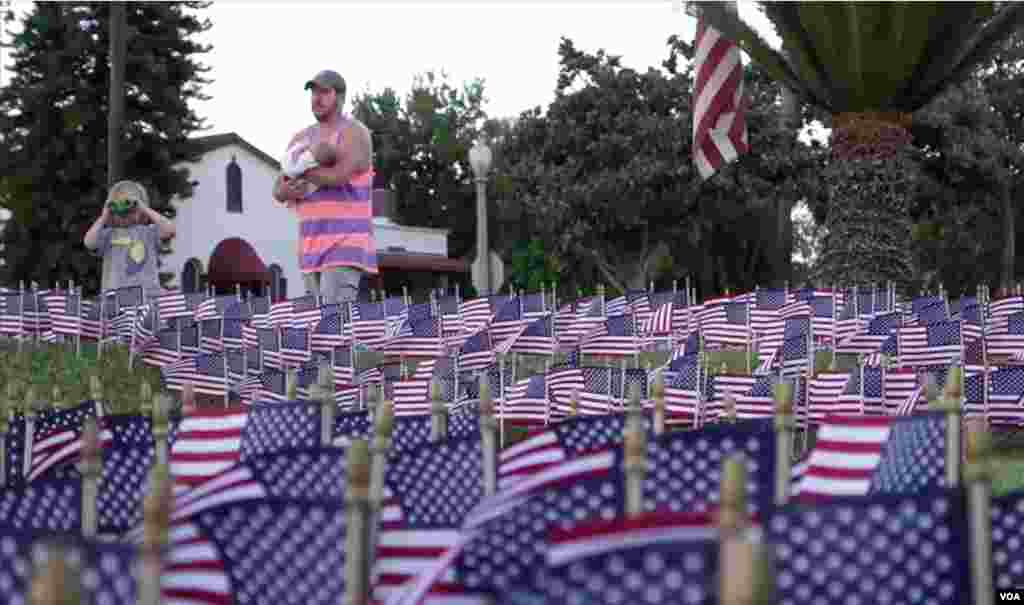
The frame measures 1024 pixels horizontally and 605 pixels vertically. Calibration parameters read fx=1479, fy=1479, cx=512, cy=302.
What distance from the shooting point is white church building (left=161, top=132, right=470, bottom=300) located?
42.4 meters

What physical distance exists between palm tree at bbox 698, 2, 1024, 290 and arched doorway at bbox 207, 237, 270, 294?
27.2m

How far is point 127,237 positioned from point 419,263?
29.6 metres

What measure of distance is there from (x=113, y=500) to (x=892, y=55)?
13215 mm

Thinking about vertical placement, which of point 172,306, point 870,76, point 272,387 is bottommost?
point 272,387

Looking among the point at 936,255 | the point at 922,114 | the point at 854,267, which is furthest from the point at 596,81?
the point at 854,267

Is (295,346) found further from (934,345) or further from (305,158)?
(934,345)

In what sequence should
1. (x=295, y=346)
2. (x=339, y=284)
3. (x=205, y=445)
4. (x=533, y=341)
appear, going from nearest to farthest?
1. (x=205, y=445)
2. (x=295, y=346)
3. (x=533, y=341)
4. (x=339, y=284)

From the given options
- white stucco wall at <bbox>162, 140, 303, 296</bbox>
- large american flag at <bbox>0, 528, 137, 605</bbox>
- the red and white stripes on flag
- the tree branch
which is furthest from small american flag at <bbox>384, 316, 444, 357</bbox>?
white stucco wall at <bbox>162, 140, 303, 296</bbox>

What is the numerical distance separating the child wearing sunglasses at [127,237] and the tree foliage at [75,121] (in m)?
14.8

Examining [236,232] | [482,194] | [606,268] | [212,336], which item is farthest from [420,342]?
[236,232]

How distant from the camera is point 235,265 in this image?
43.8 metres

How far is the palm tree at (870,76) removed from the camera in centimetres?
1619

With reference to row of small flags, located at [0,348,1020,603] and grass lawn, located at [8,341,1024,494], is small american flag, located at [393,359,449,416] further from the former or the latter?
row of small flags, located at [0,348,1020,603]

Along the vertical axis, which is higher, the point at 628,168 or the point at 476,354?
the point at 628,168
